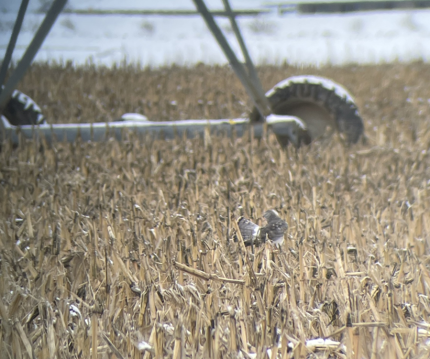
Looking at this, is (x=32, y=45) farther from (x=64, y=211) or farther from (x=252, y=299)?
(x=252, y=299)

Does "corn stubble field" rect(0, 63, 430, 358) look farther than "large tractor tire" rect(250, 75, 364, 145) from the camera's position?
No

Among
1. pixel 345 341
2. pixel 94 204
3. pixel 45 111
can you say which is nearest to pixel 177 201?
pixel 94 204

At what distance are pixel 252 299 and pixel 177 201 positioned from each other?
2.60 ft

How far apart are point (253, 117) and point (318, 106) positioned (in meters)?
0.38

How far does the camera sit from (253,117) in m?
3.38

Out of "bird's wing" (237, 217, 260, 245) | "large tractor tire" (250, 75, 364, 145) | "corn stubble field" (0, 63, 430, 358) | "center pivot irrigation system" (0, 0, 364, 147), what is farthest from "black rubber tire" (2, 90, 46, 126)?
"bird's wing" (237, 217, 260, 245)

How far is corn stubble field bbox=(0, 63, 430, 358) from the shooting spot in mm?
1031

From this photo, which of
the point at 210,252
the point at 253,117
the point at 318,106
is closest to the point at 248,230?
the point at 210,252

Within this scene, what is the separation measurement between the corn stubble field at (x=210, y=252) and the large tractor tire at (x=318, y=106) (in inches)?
10.4

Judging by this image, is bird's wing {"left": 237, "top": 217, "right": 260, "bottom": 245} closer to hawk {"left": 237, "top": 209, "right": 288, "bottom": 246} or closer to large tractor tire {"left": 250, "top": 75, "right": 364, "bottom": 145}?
hawk {"left": 237, "top": 209, "right": 288, "bottom": 246}

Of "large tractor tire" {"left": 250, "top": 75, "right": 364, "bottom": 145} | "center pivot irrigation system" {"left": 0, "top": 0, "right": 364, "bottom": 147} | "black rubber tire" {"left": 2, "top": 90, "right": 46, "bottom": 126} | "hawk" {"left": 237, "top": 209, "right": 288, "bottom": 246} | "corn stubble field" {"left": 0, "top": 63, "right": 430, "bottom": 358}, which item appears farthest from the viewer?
"black rubber tire" {"left": 2, "top": 90, "right": 46, "bottom": 126}

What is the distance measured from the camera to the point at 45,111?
4484 mm

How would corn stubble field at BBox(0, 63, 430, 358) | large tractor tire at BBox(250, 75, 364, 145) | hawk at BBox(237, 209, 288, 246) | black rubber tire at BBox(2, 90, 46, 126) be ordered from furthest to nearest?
black rubber tire at BBox(2, 90, 46, 126)
large tractor tire at BBox(250, 75, 364, 145)
hawk at BBox(237, 209, 288, 246)
corn stubble field at BBox(0, 63, 430, 358)

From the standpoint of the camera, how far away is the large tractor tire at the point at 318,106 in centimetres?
332
